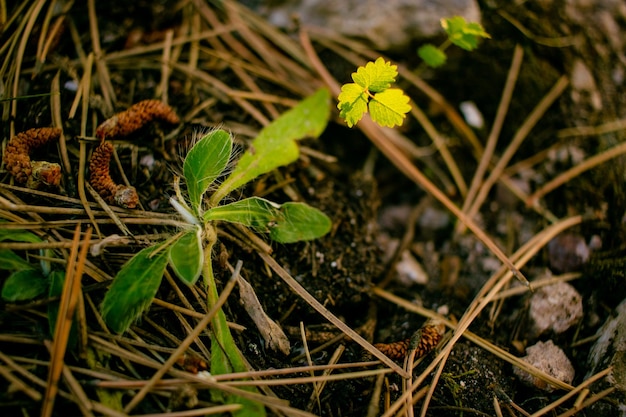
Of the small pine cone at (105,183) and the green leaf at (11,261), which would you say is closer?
the green leaf at (11,261)

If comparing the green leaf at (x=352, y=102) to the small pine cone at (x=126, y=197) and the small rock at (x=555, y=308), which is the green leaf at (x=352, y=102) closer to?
the small pine cone at (x=126, y=197)

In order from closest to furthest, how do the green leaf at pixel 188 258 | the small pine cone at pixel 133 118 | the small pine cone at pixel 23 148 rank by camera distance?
the green leaf at pixel 188 258 → the small pine cone at pixel 23 148 → the small pine cone at pixel 133 118

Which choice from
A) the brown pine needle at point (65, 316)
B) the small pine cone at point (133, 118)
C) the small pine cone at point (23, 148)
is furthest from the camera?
the small pine cone at point (133, 118)

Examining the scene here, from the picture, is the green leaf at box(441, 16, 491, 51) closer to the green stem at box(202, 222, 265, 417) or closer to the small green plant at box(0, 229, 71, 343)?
the green stem at box(202, 222, 265, 417)

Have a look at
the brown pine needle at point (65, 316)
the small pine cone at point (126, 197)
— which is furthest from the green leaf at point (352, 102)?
the brown pine needle at point (65, 316)

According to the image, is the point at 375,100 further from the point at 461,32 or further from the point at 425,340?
the point at 425,340

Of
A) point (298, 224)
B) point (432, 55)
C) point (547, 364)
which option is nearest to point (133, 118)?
point (298, 224)

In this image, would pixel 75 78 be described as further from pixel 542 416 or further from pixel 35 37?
pixel 542 416
